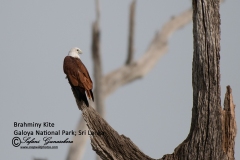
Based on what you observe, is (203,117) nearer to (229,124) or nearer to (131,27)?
(229,124)

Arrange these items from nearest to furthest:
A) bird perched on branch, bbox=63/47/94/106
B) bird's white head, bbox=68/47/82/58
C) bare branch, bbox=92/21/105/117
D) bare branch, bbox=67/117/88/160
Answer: bird perched on branch, bbox=63/47/94/106, bird's white head, bbox=68/47/82/58, bare branch, bbox=92/21/105/117, bare branch, bbox=67/117/88/160

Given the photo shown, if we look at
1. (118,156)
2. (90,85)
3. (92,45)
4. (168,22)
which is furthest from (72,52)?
(168,22)

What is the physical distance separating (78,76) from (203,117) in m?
0.98

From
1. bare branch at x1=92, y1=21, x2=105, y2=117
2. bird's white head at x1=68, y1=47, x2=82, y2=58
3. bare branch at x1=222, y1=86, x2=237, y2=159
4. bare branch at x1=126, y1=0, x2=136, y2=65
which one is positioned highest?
bare branch at x1=126, y1=0, x2=136, y2=65

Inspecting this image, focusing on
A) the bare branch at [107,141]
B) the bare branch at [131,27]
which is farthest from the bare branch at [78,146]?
the bare branch at [107,141]

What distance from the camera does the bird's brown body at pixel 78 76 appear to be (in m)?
4.89

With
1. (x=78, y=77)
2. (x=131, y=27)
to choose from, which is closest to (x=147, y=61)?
(x=131, y=27)

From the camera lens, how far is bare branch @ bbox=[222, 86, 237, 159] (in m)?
5.19

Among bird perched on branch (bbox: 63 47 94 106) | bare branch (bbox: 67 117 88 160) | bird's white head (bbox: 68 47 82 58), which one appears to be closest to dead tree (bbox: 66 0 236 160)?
bird perched on branch (bbox: 63 47 94 106)

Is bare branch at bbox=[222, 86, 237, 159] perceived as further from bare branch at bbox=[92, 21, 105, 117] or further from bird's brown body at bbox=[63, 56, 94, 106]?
bare branch at bbox=[92, 21, 105, 117]

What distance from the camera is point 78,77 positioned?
16.1 ft

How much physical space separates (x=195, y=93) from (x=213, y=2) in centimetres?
68

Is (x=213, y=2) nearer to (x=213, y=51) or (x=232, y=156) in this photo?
(x=213, y=51)

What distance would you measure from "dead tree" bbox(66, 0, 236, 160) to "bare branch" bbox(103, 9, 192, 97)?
305 inches
